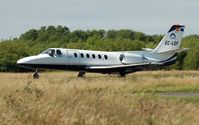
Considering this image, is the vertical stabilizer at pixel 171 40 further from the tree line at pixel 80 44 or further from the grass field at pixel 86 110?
the grass field at pixel 86 110

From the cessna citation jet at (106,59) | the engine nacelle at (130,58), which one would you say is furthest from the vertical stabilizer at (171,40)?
the engine nacelle at (130,58)

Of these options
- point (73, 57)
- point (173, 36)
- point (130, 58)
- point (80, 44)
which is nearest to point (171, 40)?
point (173, 36)

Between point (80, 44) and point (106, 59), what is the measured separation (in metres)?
66.3

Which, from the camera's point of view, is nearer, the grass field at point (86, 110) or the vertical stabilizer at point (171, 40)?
the grass field at point (86, 110)

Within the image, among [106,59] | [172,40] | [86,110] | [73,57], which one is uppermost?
[172,40]

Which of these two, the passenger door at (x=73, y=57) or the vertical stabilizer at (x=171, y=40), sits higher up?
the vertical stabilizer at (x=171, y=40)

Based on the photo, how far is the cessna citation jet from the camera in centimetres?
4175

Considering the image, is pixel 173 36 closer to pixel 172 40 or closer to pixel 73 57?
pixel 172 40

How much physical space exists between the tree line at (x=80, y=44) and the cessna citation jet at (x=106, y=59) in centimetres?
2893

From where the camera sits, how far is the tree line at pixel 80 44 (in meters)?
86.9

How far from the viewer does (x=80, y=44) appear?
112312mm

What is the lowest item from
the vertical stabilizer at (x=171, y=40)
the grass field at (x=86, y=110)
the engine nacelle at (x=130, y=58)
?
the grass field at (x=86, y=110)

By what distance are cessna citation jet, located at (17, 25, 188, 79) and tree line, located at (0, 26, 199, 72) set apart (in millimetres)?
28934

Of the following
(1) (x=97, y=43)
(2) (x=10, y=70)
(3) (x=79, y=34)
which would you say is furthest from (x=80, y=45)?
(3) (x=79, y=34)
